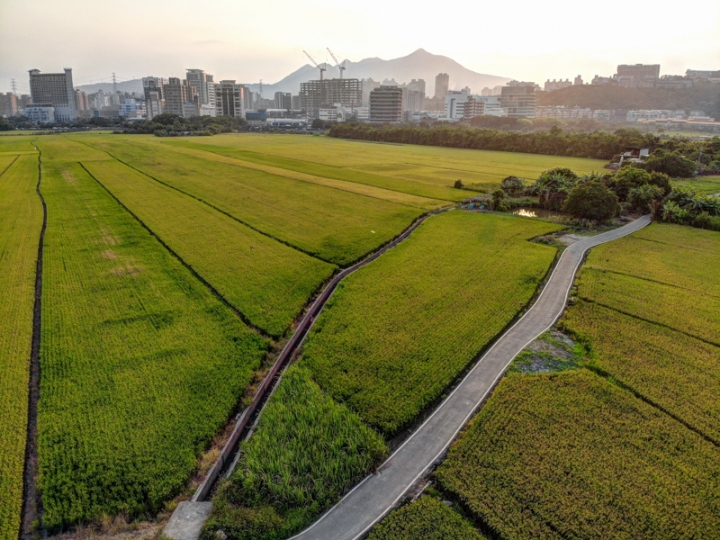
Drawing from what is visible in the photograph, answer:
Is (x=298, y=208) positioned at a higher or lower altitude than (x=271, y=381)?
higher

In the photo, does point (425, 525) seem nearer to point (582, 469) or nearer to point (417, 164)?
point (582, 469)

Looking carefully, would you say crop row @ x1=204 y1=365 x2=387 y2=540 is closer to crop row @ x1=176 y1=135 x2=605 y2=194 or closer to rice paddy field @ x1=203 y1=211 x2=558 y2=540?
rice paddy field @ x1=203 y1=211 x2=558 y2=540

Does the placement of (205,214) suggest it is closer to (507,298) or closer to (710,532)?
(507,298)

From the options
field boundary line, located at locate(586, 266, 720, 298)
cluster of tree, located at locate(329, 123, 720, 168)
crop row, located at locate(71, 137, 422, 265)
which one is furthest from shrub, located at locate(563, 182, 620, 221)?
cluster of tree, located at locate(329, 123, 720, 168)

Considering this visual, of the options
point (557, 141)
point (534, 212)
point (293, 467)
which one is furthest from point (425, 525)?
point (557, 141)

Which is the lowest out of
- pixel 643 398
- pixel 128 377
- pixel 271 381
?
pixel 271 381

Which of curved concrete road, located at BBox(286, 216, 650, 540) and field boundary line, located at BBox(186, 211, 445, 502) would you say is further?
field boundary line, located at BBox(186, 211, 445, 502)

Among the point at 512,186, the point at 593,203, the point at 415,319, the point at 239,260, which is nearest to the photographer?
the point at 415,319
